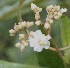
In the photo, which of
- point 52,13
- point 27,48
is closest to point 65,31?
point 52,13

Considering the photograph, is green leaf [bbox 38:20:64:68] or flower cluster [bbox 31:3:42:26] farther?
green leaf [bbox 38:20:64:68]

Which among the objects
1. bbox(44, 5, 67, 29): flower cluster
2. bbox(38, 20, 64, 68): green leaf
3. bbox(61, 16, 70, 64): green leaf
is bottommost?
bbox(38, 20, 64, 68): green leaf

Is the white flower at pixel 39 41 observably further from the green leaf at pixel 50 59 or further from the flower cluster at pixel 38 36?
the green leaf at pixel 50 59

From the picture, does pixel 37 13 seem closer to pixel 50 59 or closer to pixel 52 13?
pixel 52 13

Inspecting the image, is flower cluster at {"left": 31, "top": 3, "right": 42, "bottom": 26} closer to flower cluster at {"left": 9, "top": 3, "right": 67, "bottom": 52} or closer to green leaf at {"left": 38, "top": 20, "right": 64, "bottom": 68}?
flower cluster at {"left": 9, "top": 3, "right": 67, "bottom": 52}

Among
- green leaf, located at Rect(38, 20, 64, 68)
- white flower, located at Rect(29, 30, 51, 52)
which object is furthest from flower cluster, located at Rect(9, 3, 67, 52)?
green leaf, located at Rect(38, 20, 64, 68)

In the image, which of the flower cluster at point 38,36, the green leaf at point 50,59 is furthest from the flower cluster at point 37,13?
the green leaf at point 50,59
